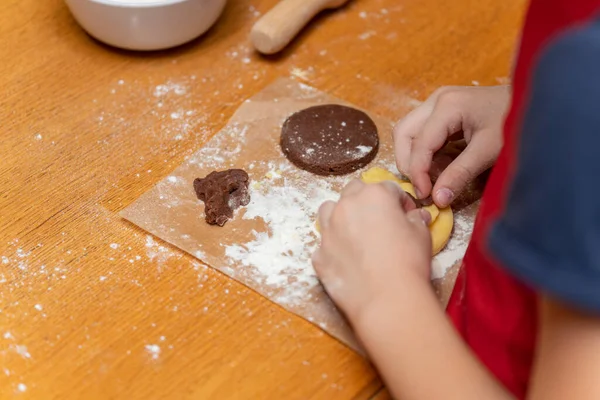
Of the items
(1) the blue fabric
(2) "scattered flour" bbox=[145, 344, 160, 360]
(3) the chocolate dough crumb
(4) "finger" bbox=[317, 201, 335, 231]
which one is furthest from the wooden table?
(1) the blue fabric

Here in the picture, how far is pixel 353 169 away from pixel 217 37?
15.5 inches

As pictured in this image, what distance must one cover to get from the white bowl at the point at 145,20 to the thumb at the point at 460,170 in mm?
490

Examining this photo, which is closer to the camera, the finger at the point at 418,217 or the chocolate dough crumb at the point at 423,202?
the finger at the point at 418,217

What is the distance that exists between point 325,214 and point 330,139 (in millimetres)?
206

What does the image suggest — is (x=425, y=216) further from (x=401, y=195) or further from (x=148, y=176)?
(x=148, y=176)

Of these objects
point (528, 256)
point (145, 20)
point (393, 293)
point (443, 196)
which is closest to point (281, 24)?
point (145, 20)

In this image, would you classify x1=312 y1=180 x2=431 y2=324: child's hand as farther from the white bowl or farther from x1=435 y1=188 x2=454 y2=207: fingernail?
the white bowl

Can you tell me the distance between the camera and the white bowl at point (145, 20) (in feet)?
3.63

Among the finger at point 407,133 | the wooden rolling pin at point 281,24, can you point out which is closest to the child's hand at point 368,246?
the finger at point 407,133

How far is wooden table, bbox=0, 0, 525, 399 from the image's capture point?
0.78 m

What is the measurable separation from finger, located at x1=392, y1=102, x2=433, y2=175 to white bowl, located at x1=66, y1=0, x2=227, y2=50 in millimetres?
397

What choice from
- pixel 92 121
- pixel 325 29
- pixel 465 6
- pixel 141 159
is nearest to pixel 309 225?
pixel 141 159

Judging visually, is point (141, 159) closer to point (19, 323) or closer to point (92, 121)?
point (92, 121)

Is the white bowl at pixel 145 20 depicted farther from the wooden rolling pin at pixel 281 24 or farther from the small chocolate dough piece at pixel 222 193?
the small chocolate dough piece at pixel 222 193
